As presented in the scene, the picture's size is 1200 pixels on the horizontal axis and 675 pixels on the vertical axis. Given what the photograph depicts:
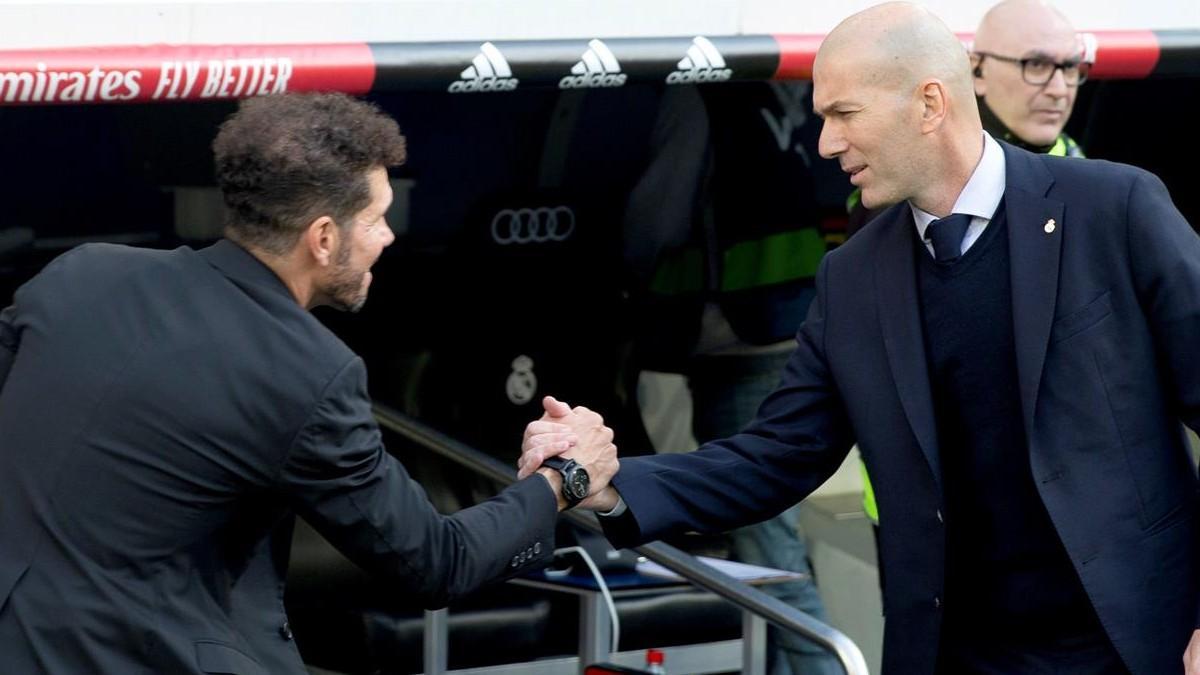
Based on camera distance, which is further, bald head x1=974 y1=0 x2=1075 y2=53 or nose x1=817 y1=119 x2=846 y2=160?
bald head x1=974 y1=0 x2=1075 y2=53

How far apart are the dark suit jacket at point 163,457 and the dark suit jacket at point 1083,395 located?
2.70ft

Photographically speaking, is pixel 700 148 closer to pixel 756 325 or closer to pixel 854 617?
pixel 756 325

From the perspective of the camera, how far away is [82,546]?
2.49 m

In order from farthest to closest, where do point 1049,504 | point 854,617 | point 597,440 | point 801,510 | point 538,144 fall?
point 801,510 < point 854,617 < point 538,144 < point 597,440 < point 1049,504

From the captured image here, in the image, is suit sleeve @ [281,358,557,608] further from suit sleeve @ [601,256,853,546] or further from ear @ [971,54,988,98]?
ear @ [971,54,988,98]

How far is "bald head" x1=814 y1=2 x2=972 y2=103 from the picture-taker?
9.71 feet

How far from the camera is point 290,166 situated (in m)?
2.59

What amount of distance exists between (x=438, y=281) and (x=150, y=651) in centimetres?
272

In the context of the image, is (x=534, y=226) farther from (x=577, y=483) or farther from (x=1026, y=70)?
(x=577, y=483)

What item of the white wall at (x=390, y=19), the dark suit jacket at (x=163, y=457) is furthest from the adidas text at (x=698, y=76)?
the dark suit jacket at (x=163, y=457)

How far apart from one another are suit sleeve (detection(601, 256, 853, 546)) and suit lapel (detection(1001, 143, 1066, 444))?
0.36 meters

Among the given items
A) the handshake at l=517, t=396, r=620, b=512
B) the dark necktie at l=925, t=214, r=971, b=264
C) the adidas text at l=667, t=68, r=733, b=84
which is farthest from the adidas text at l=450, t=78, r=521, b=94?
the dark necktie at l=925, t=214, r=971, b=264

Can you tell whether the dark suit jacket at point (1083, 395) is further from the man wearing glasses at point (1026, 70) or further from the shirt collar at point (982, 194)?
the man wearing glasses at point (1026, 70)

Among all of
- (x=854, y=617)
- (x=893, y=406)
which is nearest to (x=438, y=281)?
(x=854, y=617)
